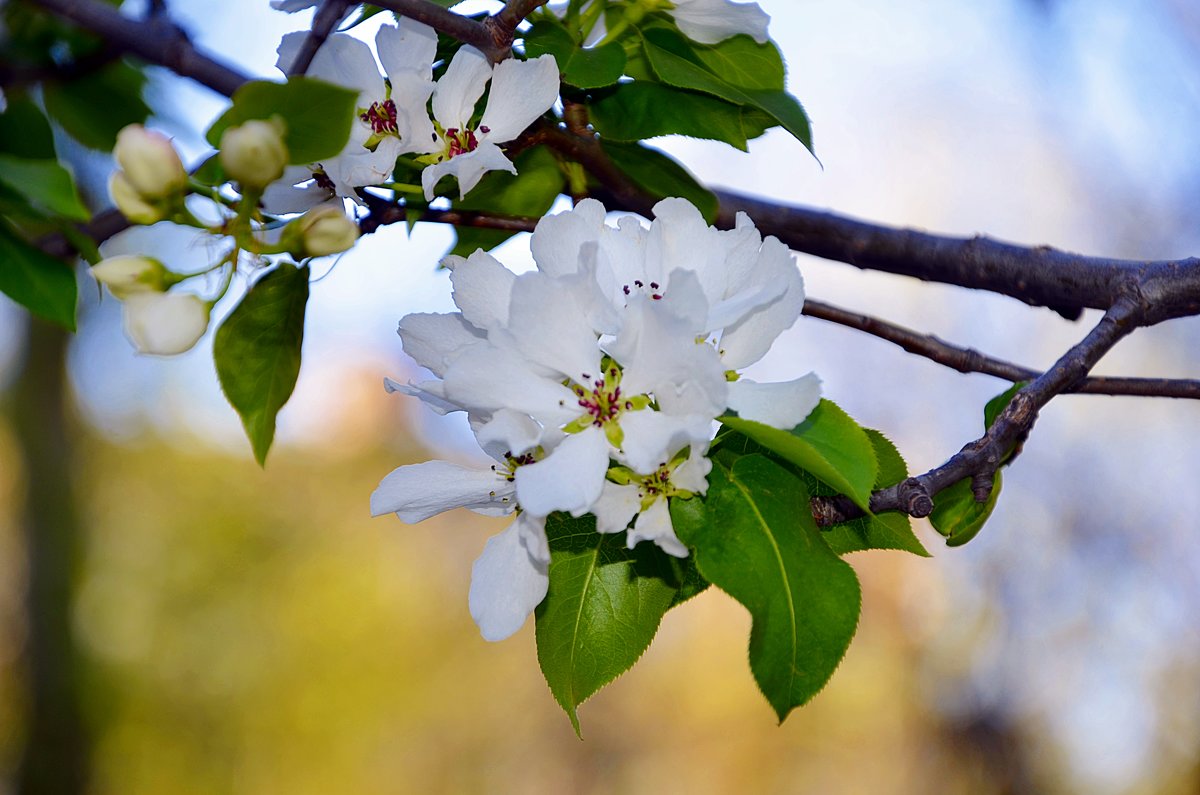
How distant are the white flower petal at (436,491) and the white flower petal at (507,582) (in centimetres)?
2

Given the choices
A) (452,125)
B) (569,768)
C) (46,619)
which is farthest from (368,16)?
(569,768)

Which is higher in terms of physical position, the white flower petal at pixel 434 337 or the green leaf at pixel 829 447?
the green leaf at pixel 829 447

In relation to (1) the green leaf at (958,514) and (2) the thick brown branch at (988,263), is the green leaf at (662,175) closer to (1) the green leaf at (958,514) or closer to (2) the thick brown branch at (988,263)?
(2) the thick brown branch at (988,263)

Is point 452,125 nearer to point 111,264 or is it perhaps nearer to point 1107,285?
point 111,264

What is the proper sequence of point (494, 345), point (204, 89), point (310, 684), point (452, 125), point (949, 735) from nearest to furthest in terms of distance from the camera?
point (494, 345), point (452, 125), point (204, 89), point (949, 735), point (310, 684)

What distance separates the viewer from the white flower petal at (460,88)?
0.63m

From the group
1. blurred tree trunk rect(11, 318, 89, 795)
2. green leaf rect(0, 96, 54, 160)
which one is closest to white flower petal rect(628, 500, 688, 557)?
green leaf rect(0, 96, 54, 160)

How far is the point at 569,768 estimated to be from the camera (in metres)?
6.20

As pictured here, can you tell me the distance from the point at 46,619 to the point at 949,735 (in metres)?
4.23

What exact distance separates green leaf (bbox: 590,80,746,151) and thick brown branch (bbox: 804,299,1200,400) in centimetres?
17

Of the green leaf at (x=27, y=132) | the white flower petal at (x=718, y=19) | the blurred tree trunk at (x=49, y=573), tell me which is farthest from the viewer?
the blurred tree trunk at (x=49, y=573)

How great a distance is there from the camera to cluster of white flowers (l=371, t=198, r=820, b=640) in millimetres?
468

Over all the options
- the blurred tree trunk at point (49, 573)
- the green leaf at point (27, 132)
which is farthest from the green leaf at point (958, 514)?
the blurred tree trunk at point (49, 573)

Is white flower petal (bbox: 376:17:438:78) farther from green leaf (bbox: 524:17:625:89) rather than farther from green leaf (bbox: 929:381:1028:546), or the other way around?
green leaf (bbox: 929:381:1028:546)
